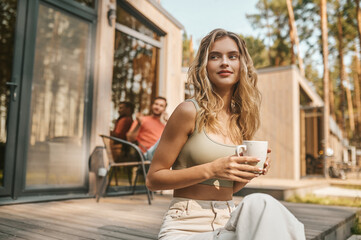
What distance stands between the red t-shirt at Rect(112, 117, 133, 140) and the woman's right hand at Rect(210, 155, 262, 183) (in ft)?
12.3

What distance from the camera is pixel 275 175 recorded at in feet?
28.0

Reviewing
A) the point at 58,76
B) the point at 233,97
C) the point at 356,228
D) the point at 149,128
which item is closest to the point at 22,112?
the point at 58,76

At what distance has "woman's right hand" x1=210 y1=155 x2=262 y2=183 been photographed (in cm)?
103

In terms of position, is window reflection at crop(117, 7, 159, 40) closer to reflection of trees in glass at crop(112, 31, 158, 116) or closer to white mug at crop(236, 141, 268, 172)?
reflection of trees in glass at crop(112, 31, 158, 116)

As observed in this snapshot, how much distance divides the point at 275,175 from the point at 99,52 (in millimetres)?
5887

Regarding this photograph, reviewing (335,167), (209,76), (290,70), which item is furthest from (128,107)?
(335,167)

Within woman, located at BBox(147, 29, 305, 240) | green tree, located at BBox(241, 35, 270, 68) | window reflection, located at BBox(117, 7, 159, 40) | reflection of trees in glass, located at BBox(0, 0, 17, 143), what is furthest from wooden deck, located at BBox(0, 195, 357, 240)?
green tree, located at BBox(241, 35, 270, 68)

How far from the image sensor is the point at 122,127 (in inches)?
191

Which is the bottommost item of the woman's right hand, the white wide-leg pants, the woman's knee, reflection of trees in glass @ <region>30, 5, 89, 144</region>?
the white wide-leg pants

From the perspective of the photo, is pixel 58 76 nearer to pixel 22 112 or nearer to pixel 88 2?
pixel 22 112

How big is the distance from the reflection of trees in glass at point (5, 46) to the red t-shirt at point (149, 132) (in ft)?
5.72

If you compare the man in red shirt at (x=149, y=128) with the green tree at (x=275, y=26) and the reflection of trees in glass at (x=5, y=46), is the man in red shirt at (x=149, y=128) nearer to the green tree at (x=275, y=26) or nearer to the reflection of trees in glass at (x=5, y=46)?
the reflection of trees in glass at (x=5, y=46)

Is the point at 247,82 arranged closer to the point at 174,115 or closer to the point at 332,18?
the point at 174,115

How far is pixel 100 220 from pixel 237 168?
187cm
